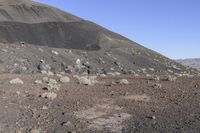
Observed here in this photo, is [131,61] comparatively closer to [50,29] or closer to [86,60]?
[86,60]

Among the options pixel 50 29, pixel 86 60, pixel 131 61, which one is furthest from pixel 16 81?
pixel 50 29

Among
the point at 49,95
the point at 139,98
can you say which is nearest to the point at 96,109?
the point at 49,95

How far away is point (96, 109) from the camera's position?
14.1m

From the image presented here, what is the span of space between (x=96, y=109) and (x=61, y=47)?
43309mm

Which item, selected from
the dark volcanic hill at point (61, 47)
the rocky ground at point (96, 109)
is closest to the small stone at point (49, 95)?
the rocky ground at point (96, 109)

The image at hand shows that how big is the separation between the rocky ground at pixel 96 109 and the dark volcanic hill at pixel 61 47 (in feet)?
48.2

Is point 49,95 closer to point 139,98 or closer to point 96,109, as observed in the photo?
point 96,109

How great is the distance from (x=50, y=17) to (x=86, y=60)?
30.6 meters

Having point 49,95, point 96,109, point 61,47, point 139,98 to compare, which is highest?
point 61,47

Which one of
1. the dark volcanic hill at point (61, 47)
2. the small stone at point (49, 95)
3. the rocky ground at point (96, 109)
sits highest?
the dark volcanic hill at point (61, 47)

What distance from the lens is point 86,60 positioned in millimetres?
41719

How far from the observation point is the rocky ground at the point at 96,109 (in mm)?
11727

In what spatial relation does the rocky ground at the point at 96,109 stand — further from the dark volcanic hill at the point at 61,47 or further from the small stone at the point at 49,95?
the dark volcanic hill at the point at 61,47

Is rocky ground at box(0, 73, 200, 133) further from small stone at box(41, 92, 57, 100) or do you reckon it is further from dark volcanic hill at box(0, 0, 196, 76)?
dark volcanic hill at box(0, 0, 196, 76)
